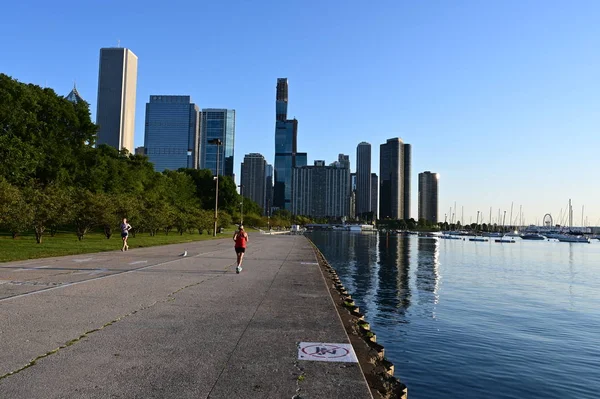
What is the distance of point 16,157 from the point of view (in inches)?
1614

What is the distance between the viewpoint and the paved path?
5.41 meters

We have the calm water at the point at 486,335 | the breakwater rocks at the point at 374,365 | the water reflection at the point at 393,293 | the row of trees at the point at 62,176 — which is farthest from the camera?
the row of trees at the point at 62,176

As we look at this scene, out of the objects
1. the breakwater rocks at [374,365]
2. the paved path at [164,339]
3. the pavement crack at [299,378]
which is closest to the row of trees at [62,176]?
the paved path at [164,339]

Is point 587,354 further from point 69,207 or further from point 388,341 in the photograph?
point 69,207

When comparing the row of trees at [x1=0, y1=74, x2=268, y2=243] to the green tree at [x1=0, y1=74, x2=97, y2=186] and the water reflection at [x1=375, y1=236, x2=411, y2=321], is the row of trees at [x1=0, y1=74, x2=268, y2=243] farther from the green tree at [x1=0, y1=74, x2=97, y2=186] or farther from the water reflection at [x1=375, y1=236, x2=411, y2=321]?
the water reflection at [x1=375, y1=236, x2=411, y2=321]

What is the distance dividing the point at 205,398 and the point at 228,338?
8.66ft

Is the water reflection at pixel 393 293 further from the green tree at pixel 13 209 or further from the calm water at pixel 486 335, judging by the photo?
the green tree at pixel 13 209

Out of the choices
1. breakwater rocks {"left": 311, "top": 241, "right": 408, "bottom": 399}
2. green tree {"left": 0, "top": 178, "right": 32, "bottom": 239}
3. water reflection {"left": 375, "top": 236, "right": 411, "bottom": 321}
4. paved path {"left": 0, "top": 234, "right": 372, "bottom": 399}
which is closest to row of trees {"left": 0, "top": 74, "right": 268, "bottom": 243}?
green tree {"left": 0, "top": 178, "right": 32, "bottom": 239}

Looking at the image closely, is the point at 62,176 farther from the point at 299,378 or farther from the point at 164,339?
the point at 299,378

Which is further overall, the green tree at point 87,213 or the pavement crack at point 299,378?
the green tree at point 87,213

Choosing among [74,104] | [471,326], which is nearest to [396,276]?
[471,326]

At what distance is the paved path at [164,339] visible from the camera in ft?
17.8

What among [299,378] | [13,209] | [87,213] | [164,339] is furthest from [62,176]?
[299,378]

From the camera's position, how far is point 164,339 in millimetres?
7512
